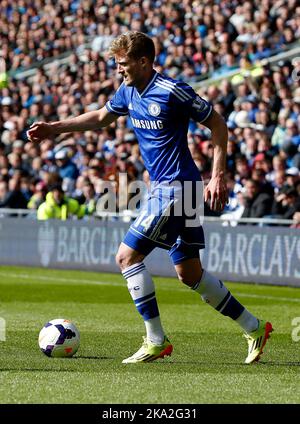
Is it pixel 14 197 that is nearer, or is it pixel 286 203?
pixel 286 203

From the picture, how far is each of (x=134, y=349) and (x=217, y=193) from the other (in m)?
2.08

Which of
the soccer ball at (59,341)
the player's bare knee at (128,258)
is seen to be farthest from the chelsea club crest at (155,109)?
the soccer ball at (59,341)

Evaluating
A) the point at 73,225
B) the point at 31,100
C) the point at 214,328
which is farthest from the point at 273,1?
the point at 214,328

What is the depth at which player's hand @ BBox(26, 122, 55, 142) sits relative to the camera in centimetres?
939

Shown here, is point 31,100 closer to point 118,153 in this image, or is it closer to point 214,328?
point 118,153

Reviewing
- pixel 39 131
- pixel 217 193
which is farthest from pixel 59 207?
pixel 217 193

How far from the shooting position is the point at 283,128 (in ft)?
66.3

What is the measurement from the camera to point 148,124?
921 centimetres

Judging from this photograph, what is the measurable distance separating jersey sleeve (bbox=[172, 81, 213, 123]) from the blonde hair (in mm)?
385

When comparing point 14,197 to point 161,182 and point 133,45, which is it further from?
point 133,45

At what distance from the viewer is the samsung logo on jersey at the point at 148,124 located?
913 centimetres

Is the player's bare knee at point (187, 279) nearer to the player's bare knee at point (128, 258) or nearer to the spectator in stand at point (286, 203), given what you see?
the player's bare knee at point (128, 258)

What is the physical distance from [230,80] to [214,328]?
456 inches

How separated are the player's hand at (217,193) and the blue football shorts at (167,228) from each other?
0.44 metres
